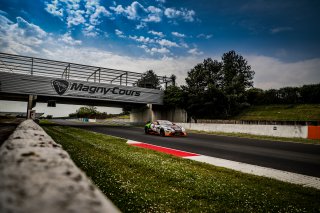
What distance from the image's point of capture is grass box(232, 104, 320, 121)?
95.3 feet

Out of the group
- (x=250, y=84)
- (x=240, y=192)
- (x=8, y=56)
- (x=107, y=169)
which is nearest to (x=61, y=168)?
(x=240, y=192)

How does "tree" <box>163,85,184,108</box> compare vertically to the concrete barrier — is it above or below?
above

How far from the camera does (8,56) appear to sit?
88.0ft

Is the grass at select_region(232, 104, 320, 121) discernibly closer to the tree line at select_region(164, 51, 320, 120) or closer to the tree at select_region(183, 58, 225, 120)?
the tree line at select_region(164, 51, 320, 120)

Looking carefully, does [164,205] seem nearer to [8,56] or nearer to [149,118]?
[8,56]

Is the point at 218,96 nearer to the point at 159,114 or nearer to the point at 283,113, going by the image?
the point at 283,113

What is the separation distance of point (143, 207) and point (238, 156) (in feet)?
22.0

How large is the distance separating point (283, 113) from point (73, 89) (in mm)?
27362

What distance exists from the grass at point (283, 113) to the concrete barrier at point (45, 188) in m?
31.5

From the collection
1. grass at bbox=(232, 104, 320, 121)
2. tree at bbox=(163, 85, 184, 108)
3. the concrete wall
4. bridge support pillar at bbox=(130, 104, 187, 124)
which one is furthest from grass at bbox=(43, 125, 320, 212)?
bridge support pillar at bbox=(130, 104, 187, 124)

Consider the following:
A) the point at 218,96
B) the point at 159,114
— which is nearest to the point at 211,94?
the point at 218,96

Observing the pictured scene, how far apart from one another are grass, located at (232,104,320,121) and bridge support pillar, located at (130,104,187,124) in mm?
8297

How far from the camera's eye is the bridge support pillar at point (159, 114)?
37.1 metres

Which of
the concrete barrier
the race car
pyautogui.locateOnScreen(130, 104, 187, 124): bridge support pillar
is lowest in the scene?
the race car
